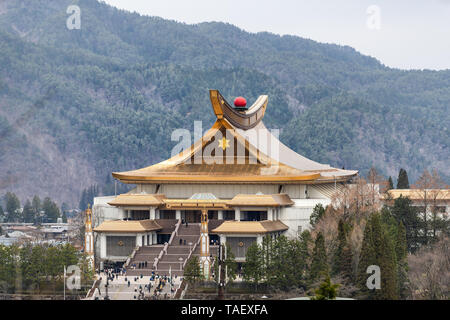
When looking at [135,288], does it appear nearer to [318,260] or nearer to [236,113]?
[318,260]

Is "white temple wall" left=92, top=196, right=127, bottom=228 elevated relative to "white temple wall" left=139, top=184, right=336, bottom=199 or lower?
lower

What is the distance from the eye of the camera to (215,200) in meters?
59.0

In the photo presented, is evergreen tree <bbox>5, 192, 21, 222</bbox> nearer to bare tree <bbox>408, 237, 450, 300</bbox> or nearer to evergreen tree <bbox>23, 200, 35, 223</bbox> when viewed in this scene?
evergreen tree <bbox>23, 200, 35, 223</bbox>

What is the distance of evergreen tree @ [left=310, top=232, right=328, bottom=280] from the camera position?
45922 mm

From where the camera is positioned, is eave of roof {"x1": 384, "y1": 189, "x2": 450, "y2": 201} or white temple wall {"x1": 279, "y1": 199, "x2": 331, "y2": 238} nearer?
white temple wall {"x1": 279, "y1": 199, "x2": 331, "y2": 238}

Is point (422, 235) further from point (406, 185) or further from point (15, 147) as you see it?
point (15, 147)

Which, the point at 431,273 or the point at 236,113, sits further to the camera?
the point at 236,113

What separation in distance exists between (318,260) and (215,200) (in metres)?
13.9

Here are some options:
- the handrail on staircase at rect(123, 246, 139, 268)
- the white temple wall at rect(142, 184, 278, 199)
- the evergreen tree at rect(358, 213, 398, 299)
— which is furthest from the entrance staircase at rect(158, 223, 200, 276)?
the evergreen tree at rect(358, 213, 398, 299)

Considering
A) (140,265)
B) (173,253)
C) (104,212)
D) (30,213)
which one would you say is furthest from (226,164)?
(30,213)

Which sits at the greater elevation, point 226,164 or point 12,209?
point 226,164

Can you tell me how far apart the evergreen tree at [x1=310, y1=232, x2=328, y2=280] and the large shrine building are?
24.2ft
